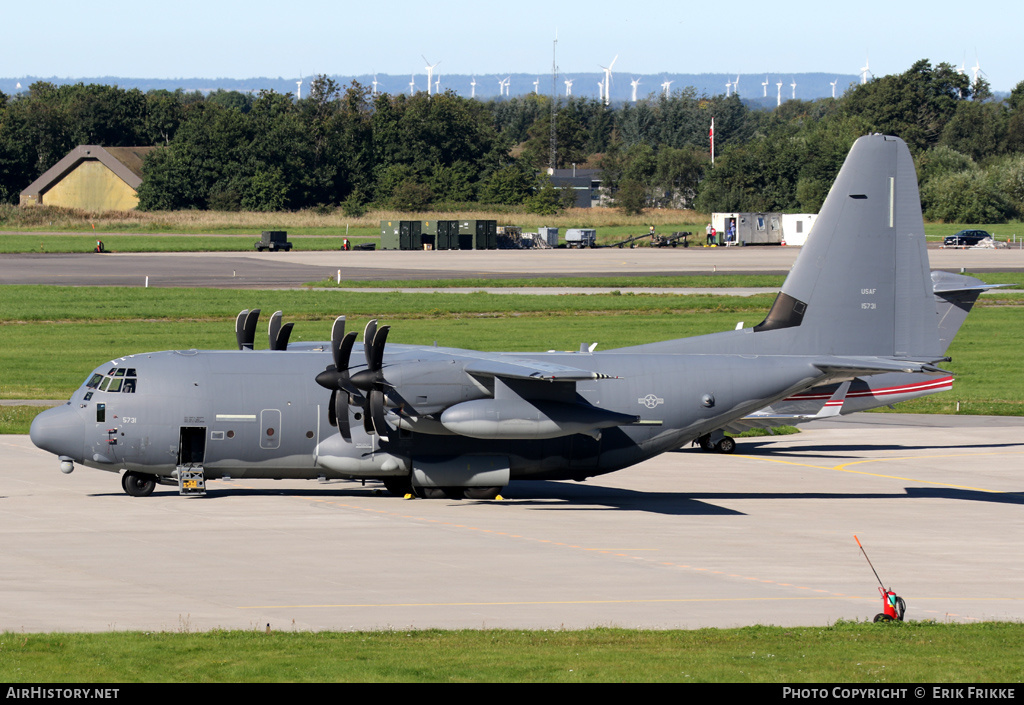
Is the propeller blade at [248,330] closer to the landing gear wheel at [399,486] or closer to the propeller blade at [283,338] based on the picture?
the propeller blade at [283,338]

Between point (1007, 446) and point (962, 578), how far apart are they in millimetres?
17408

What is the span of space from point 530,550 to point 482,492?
5.95 metres

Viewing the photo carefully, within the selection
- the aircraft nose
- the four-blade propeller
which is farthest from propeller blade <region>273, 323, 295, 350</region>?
the aircraft nose

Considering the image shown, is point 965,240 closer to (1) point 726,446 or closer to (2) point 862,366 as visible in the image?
(1) point 726,446

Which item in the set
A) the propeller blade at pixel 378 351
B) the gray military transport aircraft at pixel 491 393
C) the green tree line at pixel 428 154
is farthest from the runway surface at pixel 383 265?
the propeller blade at pixel 378 351

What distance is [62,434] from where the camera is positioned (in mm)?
27891

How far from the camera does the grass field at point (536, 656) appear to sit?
14.7 metres

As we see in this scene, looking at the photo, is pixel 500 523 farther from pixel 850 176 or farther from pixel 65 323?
pixel 65 323

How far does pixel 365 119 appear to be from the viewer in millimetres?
183750

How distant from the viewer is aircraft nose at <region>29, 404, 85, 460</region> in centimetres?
2787

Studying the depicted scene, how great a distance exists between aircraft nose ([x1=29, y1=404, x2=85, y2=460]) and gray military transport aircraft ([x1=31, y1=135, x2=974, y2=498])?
47mm

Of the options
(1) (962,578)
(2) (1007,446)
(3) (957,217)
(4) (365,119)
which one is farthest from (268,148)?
(1) (962,578)

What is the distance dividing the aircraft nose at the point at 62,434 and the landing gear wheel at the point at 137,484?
4.52 feet

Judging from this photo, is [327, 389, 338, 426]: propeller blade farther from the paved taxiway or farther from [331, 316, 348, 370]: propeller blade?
the paved taxiway
